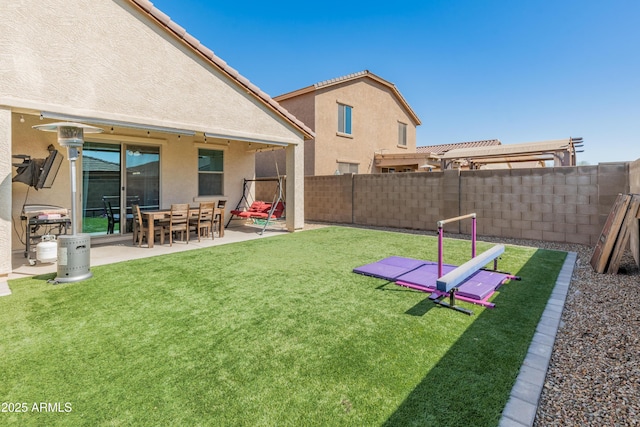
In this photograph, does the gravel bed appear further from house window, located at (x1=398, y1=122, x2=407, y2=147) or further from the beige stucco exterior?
house window, located at (x1=398, y1=122, x2=407, y2=147)

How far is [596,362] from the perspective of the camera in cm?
295

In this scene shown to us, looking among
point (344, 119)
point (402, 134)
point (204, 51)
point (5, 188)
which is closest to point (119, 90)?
point (204, 51)

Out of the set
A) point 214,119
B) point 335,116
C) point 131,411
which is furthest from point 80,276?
point 335,116

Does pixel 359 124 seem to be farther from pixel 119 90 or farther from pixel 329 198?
pixel 119 90

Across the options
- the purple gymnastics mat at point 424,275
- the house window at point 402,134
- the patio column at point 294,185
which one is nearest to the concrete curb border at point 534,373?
the purple gymnastics mat at point 424,275

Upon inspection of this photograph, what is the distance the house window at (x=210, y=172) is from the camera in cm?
1146

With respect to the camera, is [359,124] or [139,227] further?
[359,124]

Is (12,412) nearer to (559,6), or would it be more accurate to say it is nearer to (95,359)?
(95,359)

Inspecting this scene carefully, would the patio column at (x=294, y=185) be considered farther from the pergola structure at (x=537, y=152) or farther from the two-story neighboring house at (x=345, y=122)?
the pergola structure at (x=537, y=152)

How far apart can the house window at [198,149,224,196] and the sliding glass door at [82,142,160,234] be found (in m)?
1.55

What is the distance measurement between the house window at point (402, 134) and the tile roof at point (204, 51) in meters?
12.7

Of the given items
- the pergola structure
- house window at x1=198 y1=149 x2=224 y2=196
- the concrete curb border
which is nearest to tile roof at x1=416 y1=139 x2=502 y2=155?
the pergola structure

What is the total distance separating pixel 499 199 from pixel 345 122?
10438 mm

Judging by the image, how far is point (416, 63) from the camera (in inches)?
727
